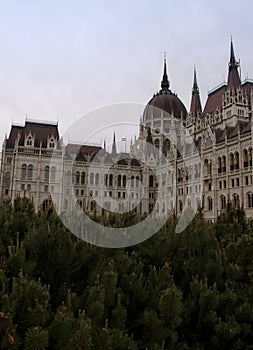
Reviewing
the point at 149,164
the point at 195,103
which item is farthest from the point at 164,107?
the point at 149,164

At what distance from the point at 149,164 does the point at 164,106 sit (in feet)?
77.9

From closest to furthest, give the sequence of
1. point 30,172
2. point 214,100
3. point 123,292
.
Answer: point 123,292
point 30,172
point 214,100

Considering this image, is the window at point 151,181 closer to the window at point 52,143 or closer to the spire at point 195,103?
the spire at point 195,103

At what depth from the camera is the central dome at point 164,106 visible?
258 feet

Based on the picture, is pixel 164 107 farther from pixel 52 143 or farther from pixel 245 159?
pixel 245 159

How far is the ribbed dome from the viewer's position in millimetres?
78750

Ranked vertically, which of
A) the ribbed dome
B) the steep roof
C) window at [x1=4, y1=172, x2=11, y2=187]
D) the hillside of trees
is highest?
the ribbed dome

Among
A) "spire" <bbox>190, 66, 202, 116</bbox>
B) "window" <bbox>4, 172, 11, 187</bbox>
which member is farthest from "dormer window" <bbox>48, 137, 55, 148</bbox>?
"spire" <bbox>190, 66, 202, 116</bbox>

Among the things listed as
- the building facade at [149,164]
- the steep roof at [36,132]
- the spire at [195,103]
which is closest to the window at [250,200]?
the building facade at [149,164]

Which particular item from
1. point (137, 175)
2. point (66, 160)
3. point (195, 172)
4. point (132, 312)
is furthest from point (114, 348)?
point (137, 175)

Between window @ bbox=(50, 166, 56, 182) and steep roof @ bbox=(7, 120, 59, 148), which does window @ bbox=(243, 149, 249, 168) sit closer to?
window @ bbox=(50, 166, 56, 182)

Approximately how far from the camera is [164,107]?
83125 millimetres

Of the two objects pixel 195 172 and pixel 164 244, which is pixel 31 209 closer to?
pixel 164 244

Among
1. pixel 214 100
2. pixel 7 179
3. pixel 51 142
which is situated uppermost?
pixel 214 100
